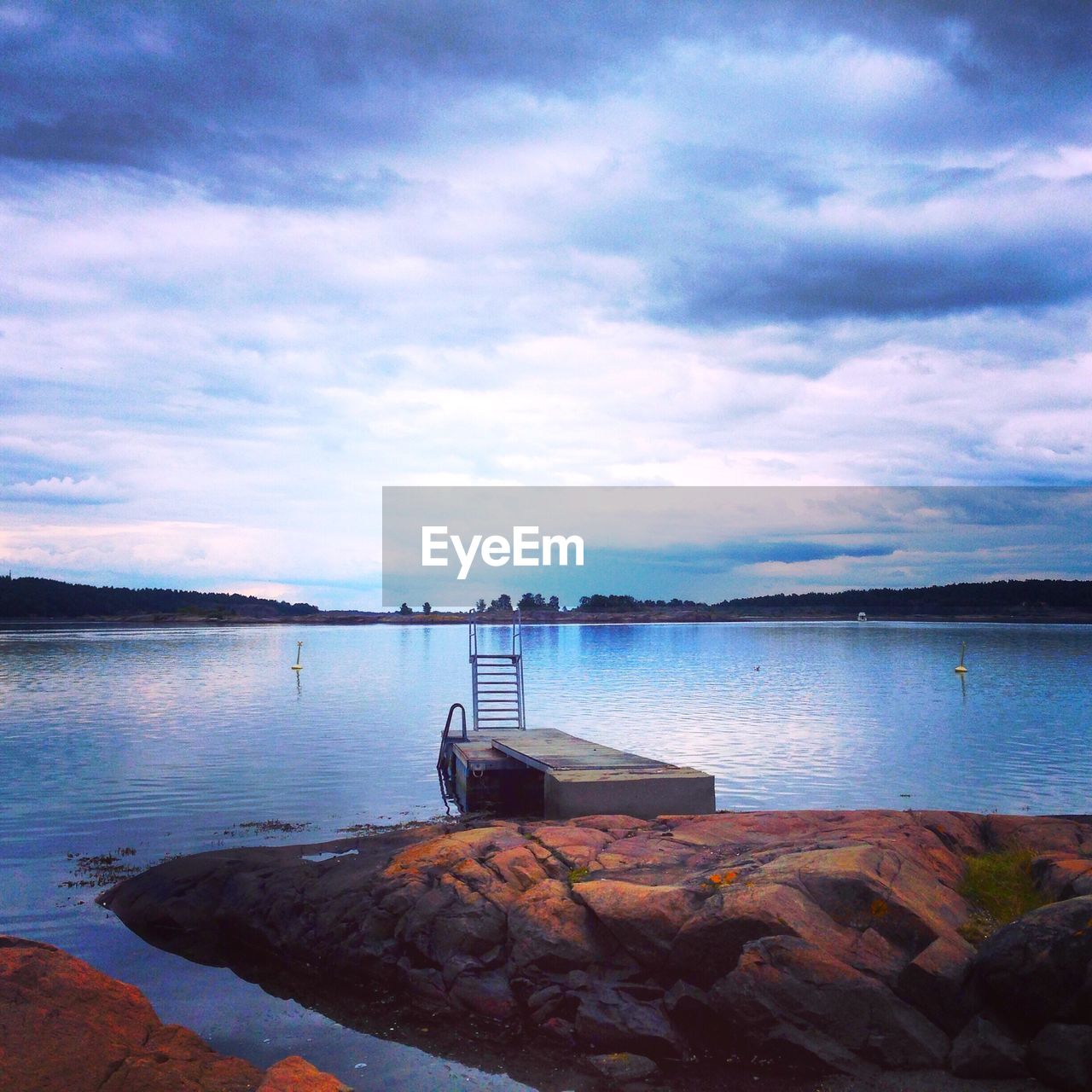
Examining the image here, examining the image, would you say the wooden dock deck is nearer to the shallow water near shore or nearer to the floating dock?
the floating dock

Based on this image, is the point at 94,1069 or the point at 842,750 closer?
the point at 94,1069

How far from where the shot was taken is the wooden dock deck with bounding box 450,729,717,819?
15977mm

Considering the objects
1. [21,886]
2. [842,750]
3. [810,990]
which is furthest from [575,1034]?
[842,750]

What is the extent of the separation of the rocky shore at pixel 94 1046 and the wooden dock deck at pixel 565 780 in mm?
8378

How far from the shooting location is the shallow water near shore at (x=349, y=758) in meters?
11.5

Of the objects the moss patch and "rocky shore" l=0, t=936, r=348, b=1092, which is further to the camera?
the moss patch

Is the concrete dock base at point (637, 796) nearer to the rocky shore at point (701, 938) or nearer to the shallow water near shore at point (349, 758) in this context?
the rocky shore at point (701, 938)

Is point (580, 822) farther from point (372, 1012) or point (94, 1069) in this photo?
point (94, 1069)

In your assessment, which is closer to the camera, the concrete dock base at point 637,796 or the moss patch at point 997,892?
the moss patch at point 997,892

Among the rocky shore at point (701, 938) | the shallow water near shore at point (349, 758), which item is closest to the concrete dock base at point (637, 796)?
the rocky shore at point (701, 938)

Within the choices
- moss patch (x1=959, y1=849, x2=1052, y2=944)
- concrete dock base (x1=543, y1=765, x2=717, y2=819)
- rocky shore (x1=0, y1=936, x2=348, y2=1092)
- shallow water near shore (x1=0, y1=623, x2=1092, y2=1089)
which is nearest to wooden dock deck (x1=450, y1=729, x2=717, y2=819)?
concrete dock base (x1=543, y1=765, x2=717, y2=819)

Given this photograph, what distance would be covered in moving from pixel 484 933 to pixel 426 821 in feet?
30.7

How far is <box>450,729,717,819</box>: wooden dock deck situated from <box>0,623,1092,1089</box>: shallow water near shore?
4.55 ft

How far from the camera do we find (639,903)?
996 centimetres
